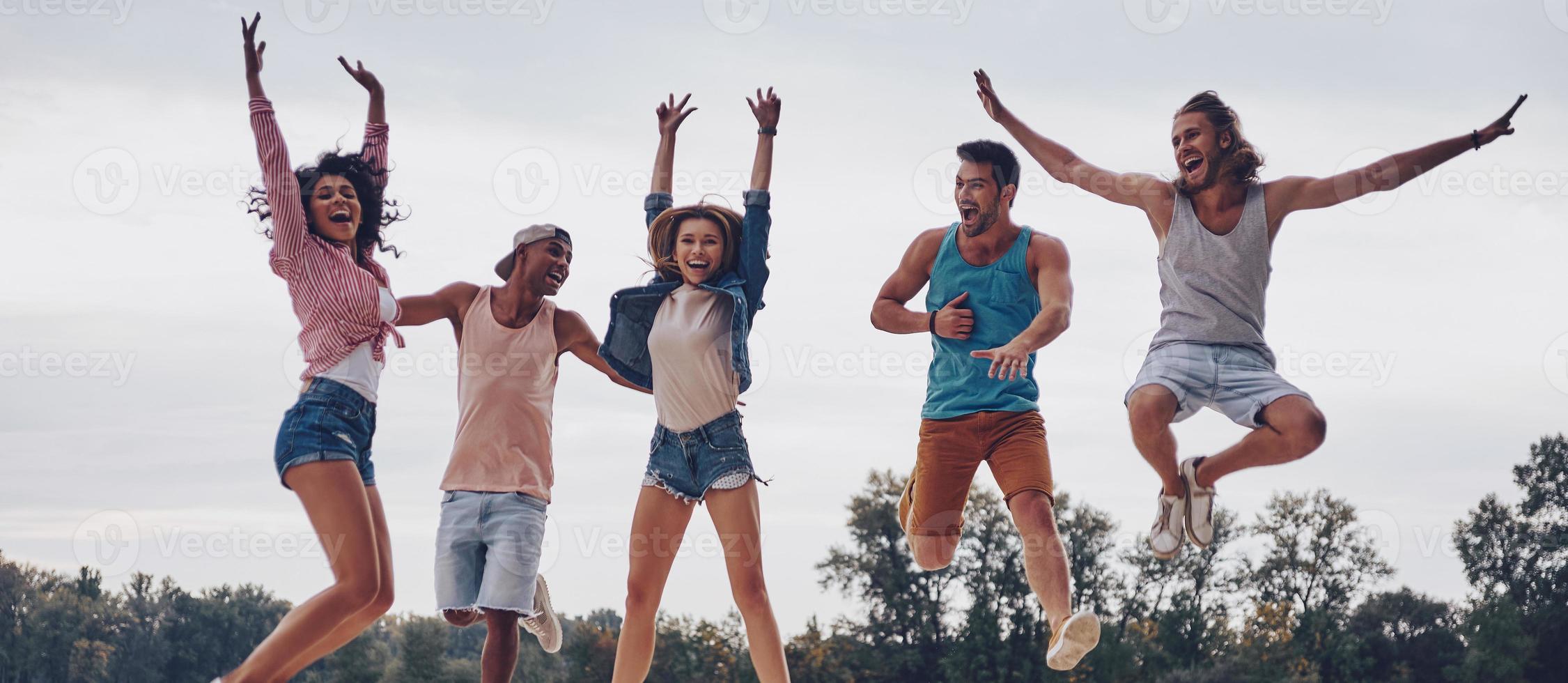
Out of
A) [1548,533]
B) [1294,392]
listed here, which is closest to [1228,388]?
[1294,392]

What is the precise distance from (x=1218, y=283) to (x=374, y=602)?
16.5ft

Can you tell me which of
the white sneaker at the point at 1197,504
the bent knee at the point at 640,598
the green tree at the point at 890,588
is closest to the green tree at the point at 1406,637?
the green tree at the point at 890,588

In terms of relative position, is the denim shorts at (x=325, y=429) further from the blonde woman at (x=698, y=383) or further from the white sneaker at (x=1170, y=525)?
the white sneaker at (x=1170, y=525)

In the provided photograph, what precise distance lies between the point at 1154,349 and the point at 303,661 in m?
5.04

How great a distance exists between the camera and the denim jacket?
7.86 metres

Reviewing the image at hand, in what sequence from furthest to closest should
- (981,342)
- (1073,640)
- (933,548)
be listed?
(933,548) → (981,342) → (1073,640)

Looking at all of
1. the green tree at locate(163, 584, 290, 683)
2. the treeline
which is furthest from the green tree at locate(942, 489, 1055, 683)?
the green tree at locate(163, 584, 290, 683)

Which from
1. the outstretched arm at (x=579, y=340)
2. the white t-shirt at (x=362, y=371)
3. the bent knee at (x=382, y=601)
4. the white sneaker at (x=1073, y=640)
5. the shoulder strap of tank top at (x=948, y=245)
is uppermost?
the shoulder strap of tank top at (x=948, y=245)

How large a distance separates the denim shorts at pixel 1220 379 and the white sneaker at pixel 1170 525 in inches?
25.4

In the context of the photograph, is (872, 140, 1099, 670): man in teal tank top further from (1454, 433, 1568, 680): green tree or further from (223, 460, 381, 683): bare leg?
(1454, 433, 1568, 680): green tree

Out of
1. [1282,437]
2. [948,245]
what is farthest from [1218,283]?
[948,245]

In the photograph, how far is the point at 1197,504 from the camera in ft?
26.8

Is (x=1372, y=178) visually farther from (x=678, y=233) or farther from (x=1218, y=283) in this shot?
(x=678, y=233)

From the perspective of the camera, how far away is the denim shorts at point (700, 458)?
7.53m
